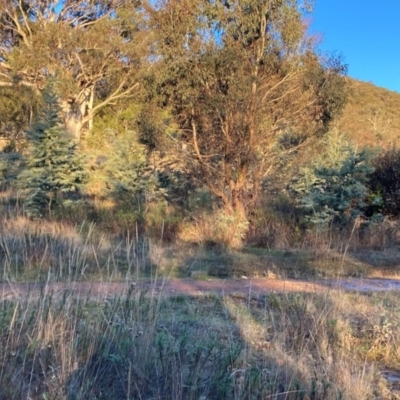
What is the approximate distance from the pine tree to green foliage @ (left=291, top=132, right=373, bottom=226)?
7225 mm

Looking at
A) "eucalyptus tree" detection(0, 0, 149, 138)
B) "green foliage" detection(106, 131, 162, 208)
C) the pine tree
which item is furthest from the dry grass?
"eucalyptus tree" detection(0, 0, 149, 138)

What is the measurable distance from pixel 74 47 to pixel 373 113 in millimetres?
31608

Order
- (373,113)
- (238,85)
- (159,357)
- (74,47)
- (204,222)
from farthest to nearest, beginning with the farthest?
(373,113), (74,47), (204,222), (238,85), (159,357)

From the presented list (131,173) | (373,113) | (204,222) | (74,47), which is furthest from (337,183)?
(373,113)

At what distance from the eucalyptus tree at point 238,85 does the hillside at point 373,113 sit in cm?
1920

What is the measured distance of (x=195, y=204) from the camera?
719 inches

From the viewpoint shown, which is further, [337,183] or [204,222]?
[337,183]

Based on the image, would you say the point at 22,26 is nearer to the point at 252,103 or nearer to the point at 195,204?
the point at 195,204

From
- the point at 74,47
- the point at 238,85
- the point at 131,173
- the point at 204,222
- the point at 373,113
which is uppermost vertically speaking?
the point at 373,113

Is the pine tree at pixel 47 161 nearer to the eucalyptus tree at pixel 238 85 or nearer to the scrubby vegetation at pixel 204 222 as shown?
the scrubby vegetation at pixel 204 222

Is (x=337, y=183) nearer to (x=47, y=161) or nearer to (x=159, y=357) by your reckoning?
(x=47, y=161)

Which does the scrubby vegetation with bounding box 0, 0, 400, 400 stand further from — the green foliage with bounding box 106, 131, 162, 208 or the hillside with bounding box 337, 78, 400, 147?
the hillside with bounding box 337, 78, 400, 147

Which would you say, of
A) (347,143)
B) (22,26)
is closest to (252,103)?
(347,143)

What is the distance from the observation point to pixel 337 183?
16.2 metres
